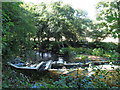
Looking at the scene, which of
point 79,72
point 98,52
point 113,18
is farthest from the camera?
point 98,52

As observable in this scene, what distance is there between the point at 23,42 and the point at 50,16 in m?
2.14

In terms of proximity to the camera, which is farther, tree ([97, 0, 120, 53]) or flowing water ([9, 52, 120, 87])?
flowing water ([9, 52, 120, 87])

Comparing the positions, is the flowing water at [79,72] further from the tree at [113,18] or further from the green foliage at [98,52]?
the green foliage at [98,52]

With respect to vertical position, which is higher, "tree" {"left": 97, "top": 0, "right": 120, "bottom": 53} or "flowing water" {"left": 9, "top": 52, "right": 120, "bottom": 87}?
"tree" {"left": 97, "top": 0, "right": 120, "bottom": 53}

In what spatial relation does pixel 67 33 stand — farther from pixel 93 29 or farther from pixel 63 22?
pixel 93 29

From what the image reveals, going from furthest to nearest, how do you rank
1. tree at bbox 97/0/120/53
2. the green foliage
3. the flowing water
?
1. the green foliage
2. the flowing water
3. tree at bbox 97/0/120/53

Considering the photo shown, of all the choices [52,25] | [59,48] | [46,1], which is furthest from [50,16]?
[59,48]

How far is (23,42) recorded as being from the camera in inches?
105

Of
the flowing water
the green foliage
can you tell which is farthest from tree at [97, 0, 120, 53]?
the green foliage

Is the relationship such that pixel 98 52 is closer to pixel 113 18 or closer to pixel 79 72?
pixel 79 72

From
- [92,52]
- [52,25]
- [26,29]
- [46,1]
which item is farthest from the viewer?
[52,25]

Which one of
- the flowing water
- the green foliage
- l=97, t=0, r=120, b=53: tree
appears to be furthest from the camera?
the green foliage

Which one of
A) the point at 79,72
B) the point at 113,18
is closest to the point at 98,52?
the point at 79,72

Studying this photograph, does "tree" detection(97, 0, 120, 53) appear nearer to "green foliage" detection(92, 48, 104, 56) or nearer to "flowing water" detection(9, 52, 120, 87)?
"flowing water" detection(9, 52, 120, 87)
